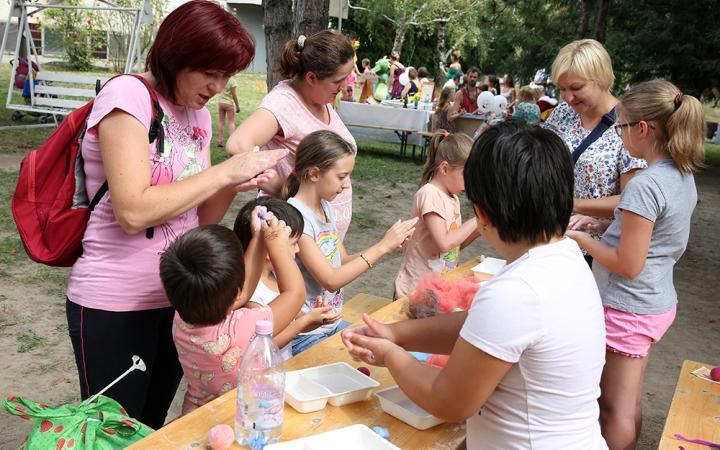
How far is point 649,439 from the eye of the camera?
3510mm

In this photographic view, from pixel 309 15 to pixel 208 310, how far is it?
4411 mm

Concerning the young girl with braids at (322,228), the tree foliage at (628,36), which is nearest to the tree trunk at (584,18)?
the tree foliage at (628,36)

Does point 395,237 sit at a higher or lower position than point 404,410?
higher

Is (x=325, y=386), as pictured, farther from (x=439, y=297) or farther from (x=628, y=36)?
(x=628, y=36)

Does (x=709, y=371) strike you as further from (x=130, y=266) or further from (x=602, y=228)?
(x=130, y=266)

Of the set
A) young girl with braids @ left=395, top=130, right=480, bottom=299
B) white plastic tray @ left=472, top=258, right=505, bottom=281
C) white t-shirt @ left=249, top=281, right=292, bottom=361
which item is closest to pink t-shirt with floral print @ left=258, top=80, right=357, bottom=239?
young girl with braids @ left=395, top=130, right=480, bottom=299

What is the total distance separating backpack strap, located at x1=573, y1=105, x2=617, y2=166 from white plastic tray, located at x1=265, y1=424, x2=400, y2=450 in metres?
1.94

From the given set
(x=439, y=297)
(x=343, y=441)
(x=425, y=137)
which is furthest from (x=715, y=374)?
(x=425, y=137)

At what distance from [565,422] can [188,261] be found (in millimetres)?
1116

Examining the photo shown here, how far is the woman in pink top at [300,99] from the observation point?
2.85 meters

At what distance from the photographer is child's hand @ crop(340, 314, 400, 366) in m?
1.71

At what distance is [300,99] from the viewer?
118 inches

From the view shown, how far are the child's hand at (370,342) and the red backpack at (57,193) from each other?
85 centimetres

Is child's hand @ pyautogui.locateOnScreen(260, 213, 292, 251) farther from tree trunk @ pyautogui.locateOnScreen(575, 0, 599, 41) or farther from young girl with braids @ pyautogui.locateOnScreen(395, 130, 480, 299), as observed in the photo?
tree trunk @ pyautogui.locateOnScreen(575, 0, 599, 41)
